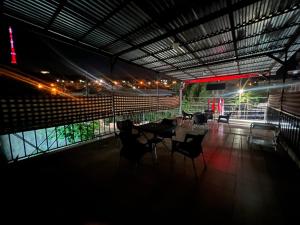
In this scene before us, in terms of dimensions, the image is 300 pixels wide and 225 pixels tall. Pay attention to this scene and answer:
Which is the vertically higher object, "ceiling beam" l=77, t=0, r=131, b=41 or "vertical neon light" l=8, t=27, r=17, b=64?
"ceiling beam" l=77, t=0, r=131, b=41

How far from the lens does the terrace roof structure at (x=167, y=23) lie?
237cm

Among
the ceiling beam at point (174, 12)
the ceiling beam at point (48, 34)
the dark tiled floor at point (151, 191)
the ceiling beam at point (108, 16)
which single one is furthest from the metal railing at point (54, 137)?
the ceiling beam at point (174, 12)

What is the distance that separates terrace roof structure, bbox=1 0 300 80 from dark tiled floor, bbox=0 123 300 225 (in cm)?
314

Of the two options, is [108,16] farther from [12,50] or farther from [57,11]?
[12,50]

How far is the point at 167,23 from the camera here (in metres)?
2.88

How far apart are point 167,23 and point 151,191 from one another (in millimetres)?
3365

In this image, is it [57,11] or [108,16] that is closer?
[57,11]

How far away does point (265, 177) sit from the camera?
8.34 feet

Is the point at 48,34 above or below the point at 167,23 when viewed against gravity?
below

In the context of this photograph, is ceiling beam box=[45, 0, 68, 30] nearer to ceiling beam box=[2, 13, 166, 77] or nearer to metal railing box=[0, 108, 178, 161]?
ceiling beam box=[2, 13, 166, 77]

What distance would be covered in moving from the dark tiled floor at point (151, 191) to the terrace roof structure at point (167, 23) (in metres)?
3.14

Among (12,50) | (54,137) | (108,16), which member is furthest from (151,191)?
(54,137)

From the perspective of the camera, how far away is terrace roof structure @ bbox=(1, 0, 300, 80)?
93.2 inches

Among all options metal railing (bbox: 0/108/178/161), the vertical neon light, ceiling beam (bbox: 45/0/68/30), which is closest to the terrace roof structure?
ceiling beam (bbox: 45/0/68/30)
